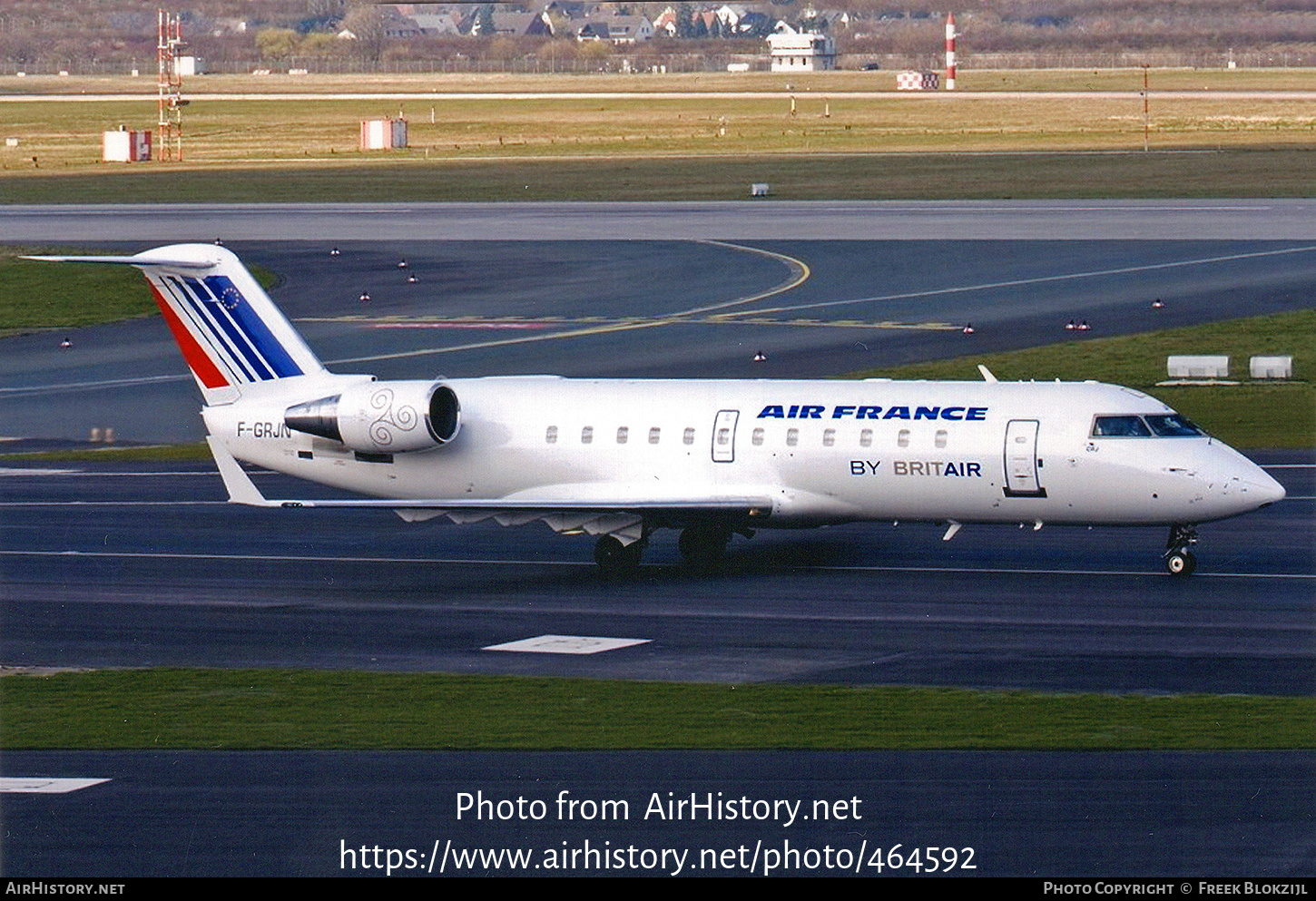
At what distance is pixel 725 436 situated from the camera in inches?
1512

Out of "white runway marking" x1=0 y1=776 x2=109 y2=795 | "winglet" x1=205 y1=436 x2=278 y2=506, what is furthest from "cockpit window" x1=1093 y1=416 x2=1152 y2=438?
"white runway marking" x1=0 y1=776 x2=109 y2=795

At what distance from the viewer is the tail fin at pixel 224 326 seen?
41062mm

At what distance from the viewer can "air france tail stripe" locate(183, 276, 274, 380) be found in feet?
135

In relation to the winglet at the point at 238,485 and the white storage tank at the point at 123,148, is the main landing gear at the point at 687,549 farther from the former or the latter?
the white storage tank at the point at 123,148

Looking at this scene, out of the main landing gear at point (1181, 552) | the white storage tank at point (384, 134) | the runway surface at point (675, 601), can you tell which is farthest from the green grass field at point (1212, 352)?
the white storage tank at point (384, 134)

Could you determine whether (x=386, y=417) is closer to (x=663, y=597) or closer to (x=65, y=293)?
(x=663, y=597)

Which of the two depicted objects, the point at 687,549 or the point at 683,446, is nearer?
the point at 683,446

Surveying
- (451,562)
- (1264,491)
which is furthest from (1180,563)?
(451,562)

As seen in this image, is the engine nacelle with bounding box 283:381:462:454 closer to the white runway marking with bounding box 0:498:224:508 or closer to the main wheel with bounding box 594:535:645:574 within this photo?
the main wheel with bounding box 594:535:645:574

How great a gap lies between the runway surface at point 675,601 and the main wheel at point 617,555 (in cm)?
37

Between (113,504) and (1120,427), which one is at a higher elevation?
(1120,427)

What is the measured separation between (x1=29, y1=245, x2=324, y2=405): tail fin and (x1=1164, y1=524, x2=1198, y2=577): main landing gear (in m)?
15.9

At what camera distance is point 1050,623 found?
33.1 meters

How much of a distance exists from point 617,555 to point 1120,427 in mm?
8836
